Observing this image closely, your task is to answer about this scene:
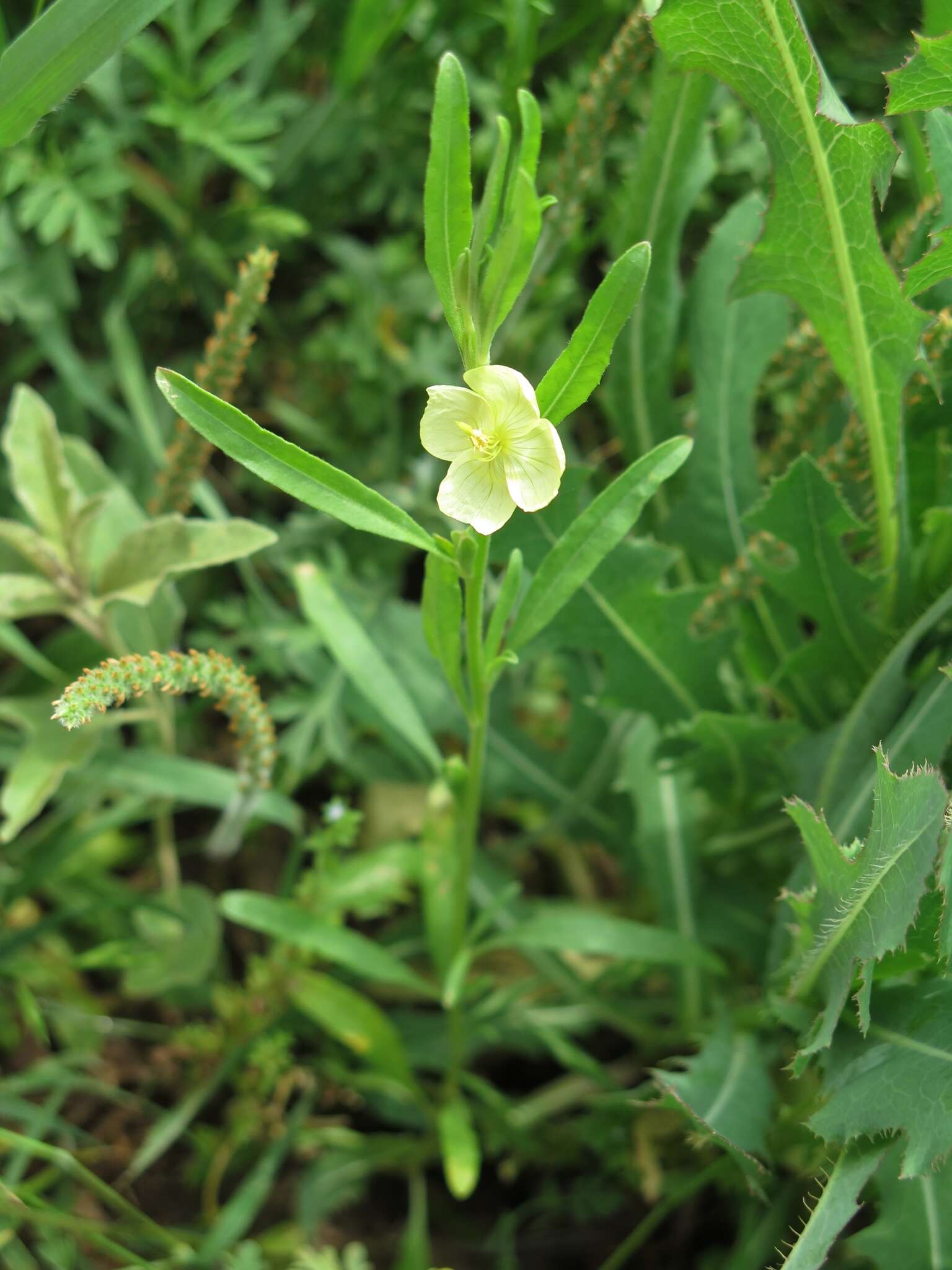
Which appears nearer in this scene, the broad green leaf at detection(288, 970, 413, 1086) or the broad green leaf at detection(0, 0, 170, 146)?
the broad green leaf at detection(0, 0, 170, 146)

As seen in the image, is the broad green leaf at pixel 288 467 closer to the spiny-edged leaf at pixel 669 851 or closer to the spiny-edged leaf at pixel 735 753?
the spiny-edged leaf at pixel 735 753

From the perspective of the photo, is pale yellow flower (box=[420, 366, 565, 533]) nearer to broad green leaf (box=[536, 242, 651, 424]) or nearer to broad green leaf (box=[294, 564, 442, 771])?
broad green leaf (box=[536, 242, 651, 424])

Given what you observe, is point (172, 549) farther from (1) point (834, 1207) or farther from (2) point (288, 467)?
(1) point (834, 1207)

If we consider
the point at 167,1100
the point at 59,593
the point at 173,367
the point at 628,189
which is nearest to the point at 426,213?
the point at 628,189

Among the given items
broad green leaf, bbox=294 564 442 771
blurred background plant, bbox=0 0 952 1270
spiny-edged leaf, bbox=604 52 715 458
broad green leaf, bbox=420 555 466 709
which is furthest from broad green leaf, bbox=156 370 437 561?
spiny-edged leaf, bbox=604 52 715 458

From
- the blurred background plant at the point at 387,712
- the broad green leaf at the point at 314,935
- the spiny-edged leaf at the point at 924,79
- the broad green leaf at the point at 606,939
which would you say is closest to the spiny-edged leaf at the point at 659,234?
the blurred background plant at the point at 387,712

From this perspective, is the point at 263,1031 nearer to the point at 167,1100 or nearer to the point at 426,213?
the point at 167,1100

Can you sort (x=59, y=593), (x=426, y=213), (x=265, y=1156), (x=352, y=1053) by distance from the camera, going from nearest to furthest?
1. (x=426, y=213)
2. (x=59, y=593)
3. (x=265, y=1156)
4. (x=352, y=1053)
